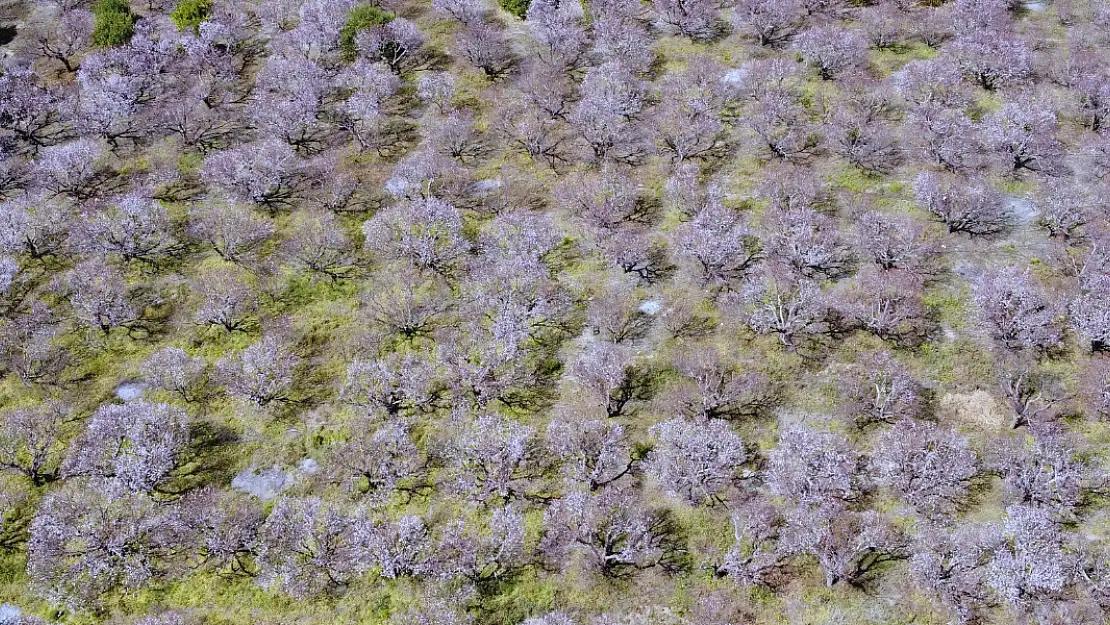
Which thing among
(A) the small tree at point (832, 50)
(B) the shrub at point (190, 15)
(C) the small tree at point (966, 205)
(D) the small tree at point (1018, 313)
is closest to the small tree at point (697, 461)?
(D) the small tree at point (1018, 313)

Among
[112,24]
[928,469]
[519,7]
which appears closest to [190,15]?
[112,24]

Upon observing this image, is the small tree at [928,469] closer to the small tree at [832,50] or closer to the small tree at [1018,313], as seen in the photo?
the small tree at [1018,313]

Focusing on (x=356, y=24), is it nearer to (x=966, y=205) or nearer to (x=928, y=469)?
(x=966, y=205)

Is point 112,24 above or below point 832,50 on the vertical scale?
above

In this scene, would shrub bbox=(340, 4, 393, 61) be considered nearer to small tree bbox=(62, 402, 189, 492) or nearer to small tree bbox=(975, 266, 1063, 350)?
small tree bbox=(62, 402, 189, 492)

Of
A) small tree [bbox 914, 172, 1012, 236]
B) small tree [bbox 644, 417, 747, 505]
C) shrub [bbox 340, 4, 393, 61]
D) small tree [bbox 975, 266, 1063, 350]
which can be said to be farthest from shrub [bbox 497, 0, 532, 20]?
small tree [bbox 644, 417, 747, 505]
